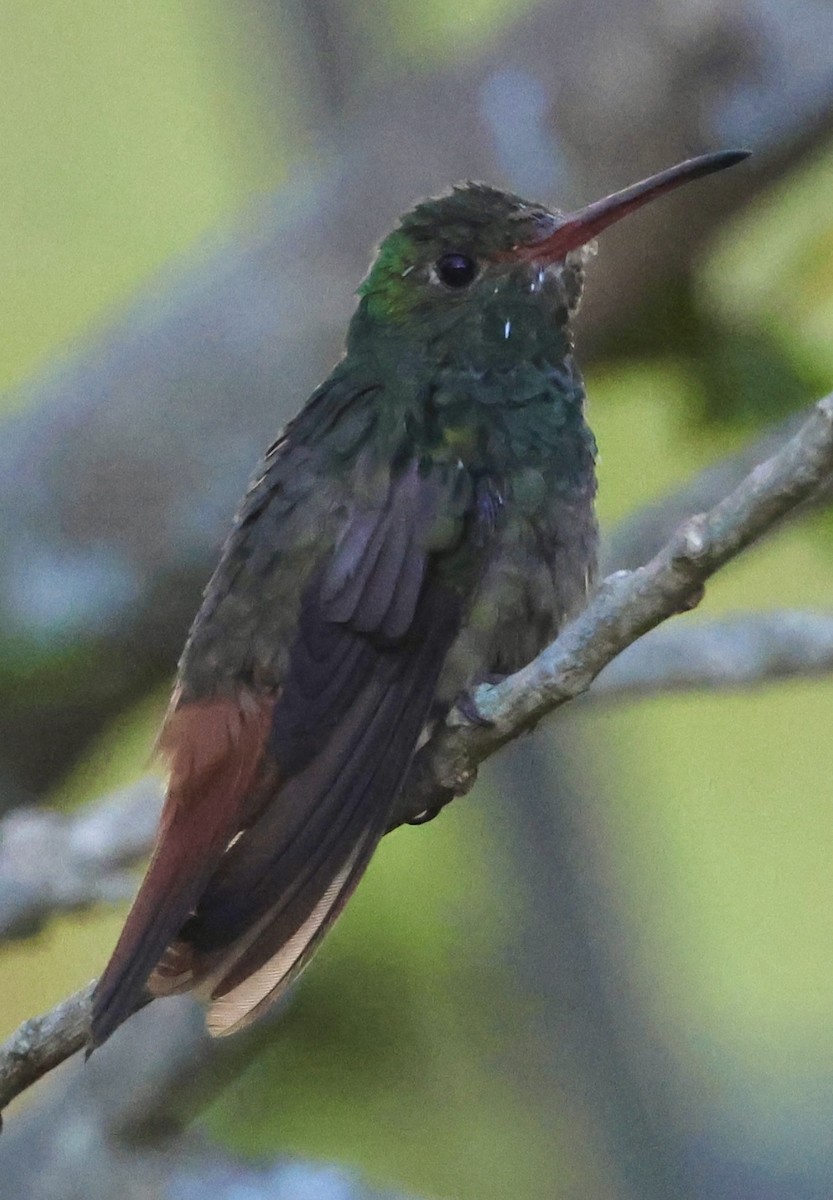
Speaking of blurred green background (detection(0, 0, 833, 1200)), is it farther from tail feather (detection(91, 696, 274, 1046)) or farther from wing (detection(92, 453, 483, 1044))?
tail feather (detection(91, 696, 274, 1046))

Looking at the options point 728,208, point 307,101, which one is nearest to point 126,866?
point 307,101

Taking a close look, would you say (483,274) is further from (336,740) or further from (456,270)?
(336,740)

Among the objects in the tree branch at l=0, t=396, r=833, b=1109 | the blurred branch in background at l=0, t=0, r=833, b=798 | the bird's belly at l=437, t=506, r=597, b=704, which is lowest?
the tree branch at l=0, t=396, r=833, b=1109

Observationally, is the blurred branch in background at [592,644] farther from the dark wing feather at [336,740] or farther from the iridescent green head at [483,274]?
the iridescent green head at [483,274]

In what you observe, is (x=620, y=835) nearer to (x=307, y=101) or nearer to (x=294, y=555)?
(x=294, y=555)

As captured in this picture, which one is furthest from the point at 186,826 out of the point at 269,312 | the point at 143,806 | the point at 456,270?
the point at 269,312

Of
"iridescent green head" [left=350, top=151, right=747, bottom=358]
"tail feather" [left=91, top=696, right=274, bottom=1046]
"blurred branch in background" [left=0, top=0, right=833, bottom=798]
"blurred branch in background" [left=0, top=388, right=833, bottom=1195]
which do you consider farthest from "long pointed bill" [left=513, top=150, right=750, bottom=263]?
"blurred branch in background" [left=0, top=0, right=833, bottom=798]

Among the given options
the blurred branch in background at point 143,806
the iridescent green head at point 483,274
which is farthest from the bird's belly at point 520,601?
the iridescent green head at point 483,274
